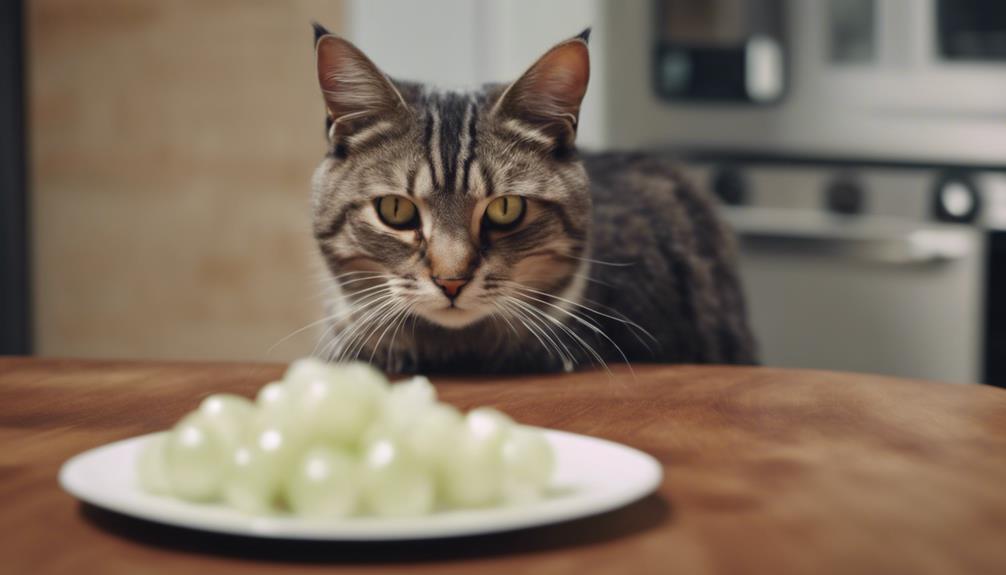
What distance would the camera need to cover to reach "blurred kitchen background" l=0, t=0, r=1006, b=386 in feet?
7.46

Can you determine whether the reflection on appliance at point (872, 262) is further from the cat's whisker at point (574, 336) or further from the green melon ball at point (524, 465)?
the green melon ball at point (524, 465)

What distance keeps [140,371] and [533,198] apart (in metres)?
0.47

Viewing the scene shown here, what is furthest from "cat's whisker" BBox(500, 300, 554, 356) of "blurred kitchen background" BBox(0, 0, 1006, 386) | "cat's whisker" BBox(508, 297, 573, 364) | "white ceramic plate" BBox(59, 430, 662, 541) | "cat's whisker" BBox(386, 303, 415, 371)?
"blurred kitchen background" BBox(0, 0, 1006, 386)

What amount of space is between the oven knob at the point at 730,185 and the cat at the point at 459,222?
1.05 m

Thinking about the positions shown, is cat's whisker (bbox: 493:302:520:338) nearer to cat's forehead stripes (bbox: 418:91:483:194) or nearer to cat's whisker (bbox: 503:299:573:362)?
cat's whisker (bbox: 503:299:573:362)

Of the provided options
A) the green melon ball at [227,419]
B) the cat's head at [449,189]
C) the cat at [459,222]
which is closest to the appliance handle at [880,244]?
the cat at [459,222]

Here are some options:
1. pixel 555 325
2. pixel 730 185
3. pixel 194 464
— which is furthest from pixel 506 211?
pixel 730 185

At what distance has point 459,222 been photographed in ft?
4.07

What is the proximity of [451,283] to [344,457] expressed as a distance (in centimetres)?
64

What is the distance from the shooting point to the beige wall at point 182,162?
2.81 meters

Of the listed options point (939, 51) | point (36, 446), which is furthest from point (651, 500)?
point (939, 51)

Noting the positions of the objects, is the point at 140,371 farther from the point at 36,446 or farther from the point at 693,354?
the point at 693,354

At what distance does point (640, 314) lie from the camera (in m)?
1.60

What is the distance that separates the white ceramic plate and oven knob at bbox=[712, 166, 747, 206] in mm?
1871
